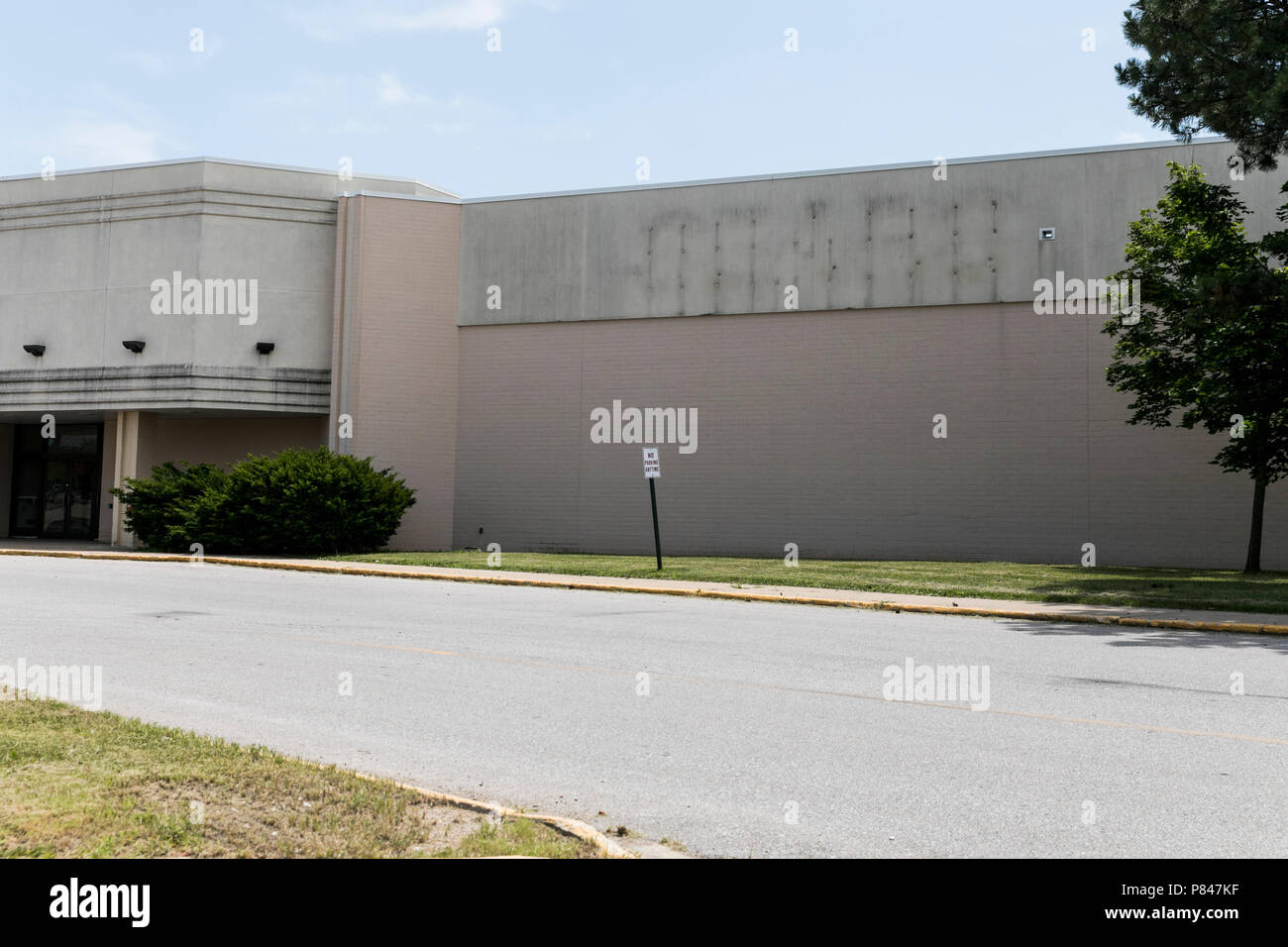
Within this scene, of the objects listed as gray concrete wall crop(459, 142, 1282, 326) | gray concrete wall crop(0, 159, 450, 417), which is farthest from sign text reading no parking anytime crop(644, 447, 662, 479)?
gray concrete wall crop(0, 159, 450, 417)

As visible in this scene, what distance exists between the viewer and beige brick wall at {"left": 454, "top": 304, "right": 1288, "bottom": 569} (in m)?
25.8

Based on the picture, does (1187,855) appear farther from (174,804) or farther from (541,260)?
(541,260)

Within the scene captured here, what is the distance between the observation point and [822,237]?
28.6 m

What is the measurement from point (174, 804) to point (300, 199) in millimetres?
28048

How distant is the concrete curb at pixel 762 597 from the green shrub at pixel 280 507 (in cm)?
143

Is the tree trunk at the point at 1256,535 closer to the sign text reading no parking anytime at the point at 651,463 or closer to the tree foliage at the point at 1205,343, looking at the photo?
the tree foliage at the point at 1205,343

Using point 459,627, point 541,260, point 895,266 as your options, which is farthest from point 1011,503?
point 459,627

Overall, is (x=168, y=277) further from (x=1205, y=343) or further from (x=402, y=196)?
(x=1205, y=343)

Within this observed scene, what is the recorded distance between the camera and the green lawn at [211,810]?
4836 millimetres

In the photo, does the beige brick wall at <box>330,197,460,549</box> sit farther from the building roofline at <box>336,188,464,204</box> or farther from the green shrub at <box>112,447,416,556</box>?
the green shrub at <box>112,447,416,556</box>

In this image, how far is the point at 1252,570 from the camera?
902 inches

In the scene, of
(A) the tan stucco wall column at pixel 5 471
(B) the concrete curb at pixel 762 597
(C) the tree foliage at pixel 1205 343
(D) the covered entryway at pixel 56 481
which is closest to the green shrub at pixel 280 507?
(B) the concrete curb at pixel 762 597

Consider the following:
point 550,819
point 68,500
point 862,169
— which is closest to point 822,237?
point 862,169

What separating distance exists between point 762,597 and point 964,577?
192 inches
